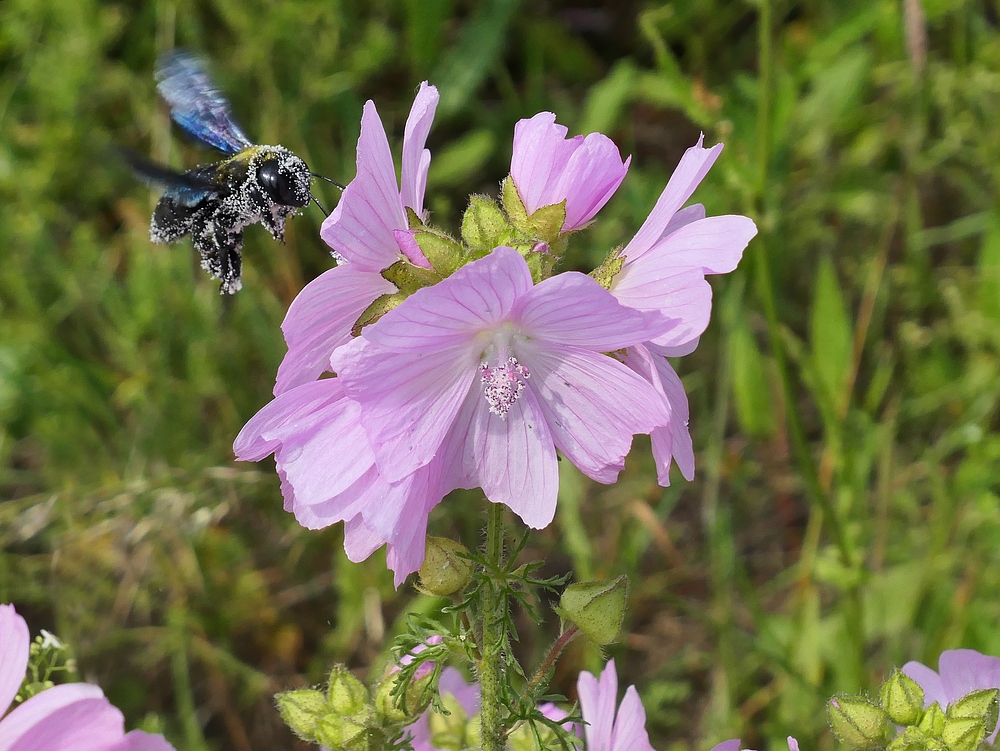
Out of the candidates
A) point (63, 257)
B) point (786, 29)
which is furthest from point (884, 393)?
point (63, 257)

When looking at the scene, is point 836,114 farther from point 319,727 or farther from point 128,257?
point 319,727

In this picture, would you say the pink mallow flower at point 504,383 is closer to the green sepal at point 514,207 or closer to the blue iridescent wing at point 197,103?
the green sepal at point 514,207

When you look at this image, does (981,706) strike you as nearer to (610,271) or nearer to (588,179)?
(610,271)

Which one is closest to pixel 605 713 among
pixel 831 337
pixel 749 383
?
pixel 749 383

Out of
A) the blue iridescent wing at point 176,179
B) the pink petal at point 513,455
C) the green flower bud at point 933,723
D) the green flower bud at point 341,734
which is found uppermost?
Answer: the blue iridescent wing at point 176,179

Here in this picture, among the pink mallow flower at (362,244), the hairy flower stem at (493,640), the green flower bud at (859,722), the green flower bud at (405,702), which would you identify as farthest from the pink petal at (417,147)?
the green flower bud at (859,722)

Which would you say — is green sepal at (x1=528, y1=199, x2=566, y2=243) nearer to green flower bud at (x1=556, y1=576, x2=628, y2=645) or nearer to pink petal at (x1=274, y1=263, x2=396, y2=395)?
pink petal at (x1=274, y1=263, x2=396, y2=395)

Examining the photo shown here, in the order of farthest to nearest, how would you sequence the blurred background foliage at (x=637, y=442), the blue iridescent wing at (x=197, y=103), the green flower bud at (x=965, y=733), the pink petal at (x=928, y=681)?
the blurred background foliage at (x=637, y=442)
the blue iridescent wing at (x=197, y=103)
the pink petal at (x=928, y=681)
the green flower bud at (x=965, y=733)
